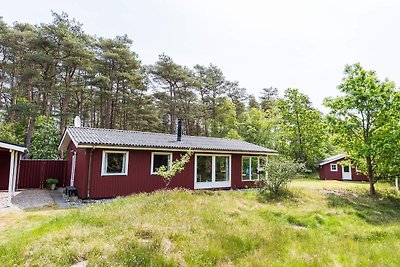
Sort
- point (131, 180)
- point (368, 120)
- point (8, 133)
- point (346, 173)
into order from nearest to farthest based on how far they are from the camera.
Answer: point (131, 180), point (368, 120), point (8, 133), point (346, 173)

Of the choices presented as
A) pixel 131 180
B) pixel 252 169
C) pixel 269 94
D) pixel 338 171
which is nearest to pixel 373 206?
pixel 252 169

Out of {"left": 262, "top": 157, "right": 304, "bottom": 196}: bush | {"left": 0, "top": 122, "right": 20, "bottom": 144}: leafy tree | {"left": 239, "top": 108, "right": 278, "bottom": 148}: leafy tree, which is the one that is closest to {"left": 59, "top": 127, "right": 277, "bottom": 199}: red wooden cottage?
{"left": 262, "top": 157, "right": 304, "bottom": 196}: bush

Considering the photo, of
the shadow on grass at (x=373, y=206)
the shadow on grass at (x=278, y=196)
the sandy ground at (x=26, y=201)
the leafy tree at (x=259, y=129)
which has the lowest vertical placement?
the shadow on grass at (x=373, y=206)

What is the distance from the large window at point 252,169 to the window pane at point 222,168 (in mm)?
1558

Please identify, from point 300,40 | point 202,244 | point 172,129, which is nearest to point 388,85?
point 300,40

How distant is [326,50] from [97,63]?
21.5 metres

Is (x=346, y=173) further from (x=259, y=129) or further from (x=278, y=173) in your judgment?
(x=278, y=173)

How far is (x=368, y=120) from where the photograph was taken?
609 inches

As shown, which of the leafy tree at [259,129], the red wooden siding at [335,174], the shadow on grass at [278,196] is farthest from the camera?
the leafy tree at [259,129]

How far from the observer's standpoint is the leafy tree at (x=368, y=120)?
46.1 feet

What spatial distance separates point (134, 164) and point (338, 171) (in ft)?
80.8

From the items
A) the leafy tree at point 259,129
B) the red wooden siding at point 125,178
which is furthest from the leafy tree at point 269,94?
the red wooden siding at point 125,178

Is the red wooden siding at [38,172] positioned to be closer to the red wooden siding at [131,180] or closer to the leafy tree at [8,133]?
the leafy tree at [8,133]

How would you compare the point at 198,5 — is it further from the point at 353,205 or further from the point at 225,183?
the point at 353,205
